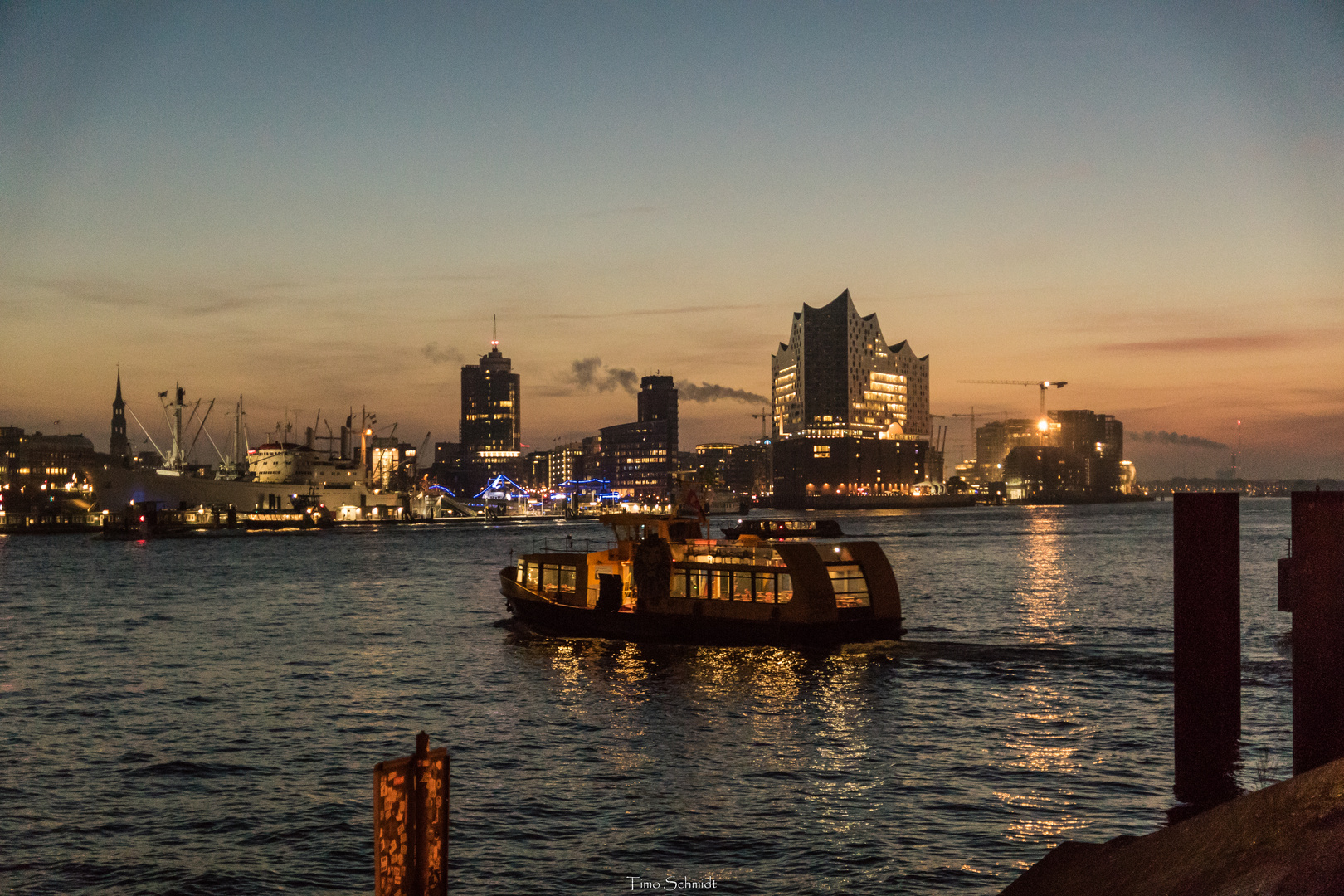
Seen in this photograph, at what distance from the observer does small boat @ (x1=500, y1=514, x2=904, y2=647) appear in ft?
115

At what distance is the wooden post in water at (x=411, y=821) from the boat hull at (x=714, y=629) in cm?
2810

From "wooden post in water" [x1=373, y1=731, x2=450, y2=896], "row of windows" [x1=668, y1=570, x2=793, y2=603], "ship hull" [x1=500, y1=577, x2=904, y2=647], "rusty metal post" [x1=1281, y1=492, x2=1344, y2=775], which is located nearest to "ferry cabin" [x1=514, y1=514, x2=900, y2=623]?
"row of windows" [x1=668, y1=570, x2=793, y2=603]

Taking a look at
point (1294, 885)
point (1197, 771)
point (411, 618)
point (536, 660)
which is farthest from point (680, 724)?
point (411, 618)

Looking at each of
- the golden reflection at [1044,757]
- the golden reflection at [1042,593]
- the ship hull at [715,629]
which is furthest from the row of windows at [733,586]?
the golden reflection at [1042,593]

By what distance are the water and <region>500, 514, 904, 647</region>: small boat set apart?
924 millimetres

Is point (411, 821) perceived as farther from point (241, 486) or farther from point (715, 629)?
point (241, 486)

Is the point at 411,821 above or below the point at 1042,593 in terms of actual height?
above

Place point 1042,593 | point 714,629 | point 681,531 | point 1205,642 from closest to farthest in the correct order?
point 1205,642, point 714,629, point 681,531, point 1042,593

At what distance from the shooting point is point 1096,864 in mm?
10203

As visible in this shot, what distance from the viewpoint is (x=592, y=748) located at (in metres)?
23.3

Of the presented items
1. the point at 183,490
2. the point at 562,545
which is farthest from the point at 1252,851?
the point at 183,490

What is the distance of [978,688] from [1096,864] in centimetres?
2054

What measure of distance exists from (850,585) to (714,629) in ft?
15.5

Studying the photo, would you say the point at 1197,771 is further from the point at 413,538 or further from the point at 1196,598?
the point at 413,538
